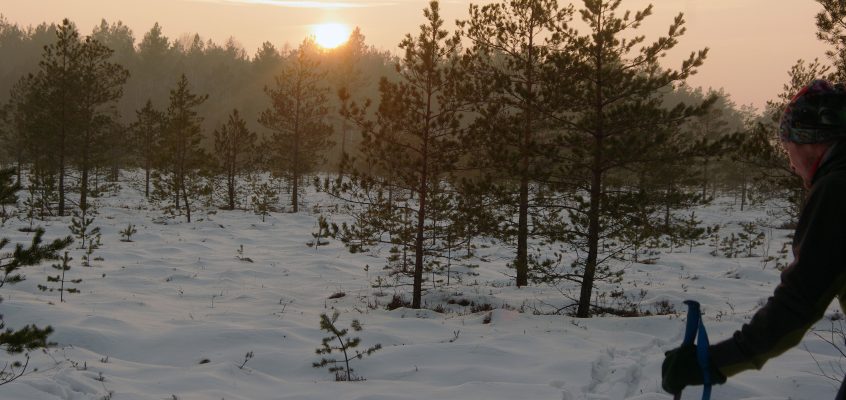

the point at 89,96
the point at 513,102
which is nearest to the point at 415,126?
the point at 513,102

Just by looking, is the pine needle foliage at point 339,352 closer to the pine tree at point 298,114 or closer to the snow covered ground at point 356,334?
the snow covered ground at point 356,334

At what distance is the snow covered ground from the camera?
19.1 ft

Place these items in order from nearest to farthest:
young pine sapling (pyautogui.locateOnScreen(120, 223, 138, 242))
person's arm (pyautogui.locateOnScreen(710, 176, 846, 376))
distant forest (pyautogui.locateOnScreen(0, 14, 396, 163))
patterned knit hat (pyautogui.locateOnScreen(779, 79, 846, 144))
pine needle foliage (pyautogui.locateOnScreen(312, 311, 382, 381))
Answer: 1. person's arm (pyautogui.locateOnScreen(710, 176, 846, 376))
2. patterned knit hat (pyautogui.locateOnScreen(779, 79, 846, 144))
3. pine needle foliage (pyautogui.locateOnScreen(312, 311, 382, 381))
4. young pine sapling (pyautogui.locateOnScreen(120, 223, 138, 242))
5. distant forest (pyautogui.locateOnScreen(0, 14, 396, 163))

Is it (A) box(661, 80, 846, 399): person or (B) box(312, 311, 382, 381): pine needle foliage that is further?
(B) box(312, 311, 382, 381): pine needle foliage

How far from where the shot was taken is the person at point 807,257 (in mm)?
1591

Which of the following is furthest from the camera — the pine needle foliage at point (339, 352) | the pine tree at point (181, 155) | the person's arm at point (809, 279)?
the pine tree at point (181, 155)

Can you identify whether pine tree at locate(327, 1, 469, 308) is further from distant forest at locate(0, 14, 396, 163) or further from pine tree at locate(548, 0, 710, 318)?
distant forest at locate(0, 14, 396, 163)

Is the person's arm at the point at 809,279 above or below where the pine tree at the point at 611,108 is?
below

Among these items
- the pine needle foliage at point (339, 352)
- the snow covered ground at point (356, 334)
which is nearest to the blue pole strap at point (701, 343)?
the snow covered ground at point (356, 334)

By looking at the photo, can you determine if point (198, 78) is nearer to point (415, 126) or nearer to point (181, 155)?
point (181, 155)

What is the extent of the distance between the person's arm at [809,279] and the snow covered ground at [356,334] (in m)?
3.89

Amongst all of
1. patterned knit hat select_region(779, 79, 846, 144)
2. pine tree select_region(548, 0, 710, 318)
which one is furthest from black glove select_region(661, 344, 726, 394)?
pine tree select_region(548, 0, 710, 318)

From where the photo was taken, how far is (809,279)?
1627 mm

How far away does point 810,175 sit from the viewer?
1.82 meters
